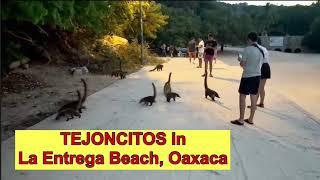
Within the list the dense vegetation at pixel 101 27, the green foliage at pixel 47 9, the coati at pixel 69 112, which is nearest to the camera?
the green foliage at pixel 47 9

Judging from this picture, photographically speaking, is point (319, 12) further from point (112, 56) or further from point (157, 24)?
point (112, 56)

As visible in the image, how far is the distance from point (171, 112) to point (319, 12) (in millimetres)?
83440

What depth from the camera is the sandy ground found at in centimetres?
653

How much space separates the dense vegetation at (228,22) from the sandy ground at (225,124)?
2952 cm

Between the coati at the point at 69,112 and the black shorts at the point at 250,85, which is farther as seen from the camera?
the coati at the point at 69,112

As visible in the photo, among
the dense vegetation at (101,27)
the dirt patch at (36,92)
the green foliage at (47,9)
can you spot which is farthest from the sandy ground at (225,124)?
the green foliage at (47,9)

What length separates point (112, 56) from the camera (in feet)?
74.0

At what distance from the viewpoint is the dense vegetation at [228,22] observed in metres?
45.8

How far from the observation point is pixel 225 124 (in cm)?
942

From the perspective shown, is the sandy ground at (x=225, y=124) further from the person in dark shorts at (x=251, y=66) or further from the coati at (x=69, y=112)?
the person in dark shorts at (x=251, y=66)

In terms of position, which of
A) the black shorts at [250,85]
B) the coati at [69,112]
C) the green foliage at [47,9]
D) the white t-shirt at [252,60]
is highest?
the green foliage at [47,9]

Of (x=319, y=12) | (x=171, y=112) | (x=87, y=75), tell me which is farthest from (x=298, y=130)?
(x=319, y=12)

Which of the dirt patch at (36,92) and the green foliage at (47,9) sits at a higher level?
the green foliage at (47,9)

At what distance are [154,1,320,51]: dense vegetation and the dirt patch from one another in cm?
2609
